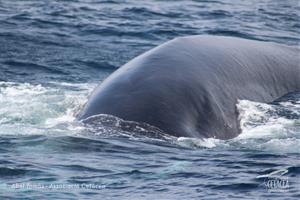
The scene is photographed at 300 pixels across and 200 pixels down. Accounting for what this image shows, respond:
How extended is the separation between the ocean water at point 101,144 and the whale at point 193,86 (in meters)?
0.25

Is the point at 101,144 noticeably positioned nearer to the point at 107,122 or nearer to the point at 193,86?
the point at 107,122

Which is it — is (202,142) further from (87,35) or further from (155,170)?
(87,35)

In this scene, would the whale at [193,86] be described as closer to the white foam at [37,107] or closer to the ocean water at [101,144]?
the ocean water at [101,144]

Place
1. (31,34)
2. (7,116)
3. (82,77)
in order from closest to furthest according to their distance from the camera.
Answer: (7,116) → (82,77) → (31,34)

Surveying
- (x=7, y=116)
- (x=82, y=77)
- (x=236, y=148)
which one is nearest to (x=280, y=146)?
(x=236, y=148)

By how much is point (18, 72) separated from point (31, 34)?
190 inches

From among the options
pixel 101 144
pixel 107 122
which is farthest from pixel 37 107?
pixel 101 144

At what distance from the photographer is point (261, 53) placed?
1634 cm

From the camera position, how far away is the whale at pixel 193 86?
12.3 metres

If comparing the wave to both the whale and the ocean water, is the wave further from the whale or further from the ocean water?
the whale

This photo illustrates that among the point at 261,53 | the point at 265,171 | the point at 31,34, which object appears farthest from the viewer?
the point at 31,34

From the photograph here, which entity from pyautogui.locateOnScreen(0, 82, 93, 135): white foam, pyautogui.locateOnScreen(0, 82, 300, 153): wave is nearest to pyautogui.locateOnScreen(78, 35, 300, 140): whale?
pyautogui.locateOnScreen(0, 82, 300, 153): wave

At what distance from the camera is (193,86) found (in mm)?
13180

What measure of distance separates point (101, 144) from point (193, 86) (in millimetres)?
2250
